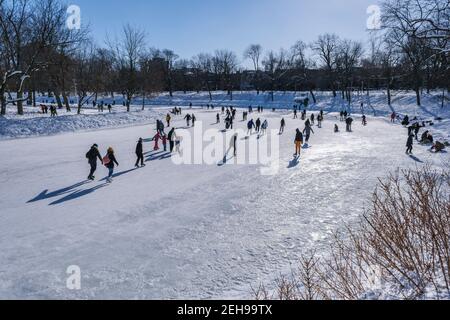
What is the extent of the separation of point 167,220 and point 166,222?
131 millimetres

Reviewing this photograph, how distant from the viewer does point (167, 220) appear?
319 inches

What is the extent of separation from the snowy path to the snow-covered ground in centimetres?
3

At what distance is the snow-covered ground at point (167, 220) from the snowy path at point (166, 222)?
28 millimetres

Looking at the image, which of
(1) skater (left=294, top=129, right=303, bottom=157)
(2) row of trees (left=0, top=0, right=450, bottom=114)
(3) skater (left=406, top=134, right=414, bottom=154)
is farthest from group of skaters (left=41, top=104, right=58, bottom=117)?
(3) skater (left=406, top=134, right=414, bottom=154)

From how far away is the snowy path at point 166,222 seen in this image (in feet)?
18.3

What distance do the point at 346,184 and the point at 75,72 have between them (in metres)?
34.9

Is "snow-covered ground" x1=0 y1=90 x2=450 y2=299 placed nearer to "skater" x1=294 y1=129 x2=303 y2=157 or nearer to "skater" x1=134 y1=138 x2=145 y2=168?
"skater" x1=134 y1=138 x2=145 y2=168

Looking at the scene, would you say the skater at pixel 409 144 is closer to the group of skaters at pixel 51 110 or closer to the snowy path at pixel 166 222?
the snowy path at pixel 166 222

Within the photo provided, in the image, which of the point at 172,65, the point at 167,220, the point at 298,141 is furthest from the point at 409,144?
the point at 172,65

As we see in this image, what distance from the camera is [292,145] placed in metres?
19.2

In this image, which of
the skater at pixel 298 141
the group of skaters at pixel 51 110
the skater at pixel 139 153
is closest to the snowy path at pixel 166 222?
the skater at pixel 139 153

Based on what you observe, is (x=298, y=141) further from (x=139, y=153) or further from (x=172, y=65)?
(x=172, y=65)

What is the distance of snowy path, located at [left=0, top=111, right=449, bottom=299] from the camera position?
5590 mm
